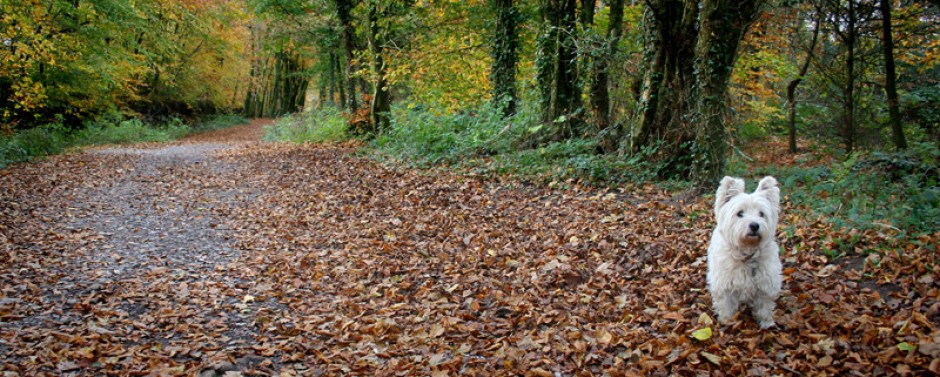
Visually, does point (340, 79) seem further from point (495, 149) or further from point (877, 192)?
point (877, 192)

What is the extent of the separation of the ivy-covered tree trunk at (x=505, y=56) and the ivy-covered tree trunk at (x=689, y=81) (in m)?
4.87

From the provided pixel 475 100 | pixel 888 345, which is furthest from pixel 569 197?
pixel 475 100

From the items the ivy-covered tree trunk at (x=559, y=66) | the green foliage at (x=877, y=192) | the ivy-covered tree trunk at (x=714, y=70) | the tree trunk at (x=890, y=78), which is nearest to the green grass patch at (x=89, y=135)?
the ivy-covered tree trunk at (x=559, y=66)

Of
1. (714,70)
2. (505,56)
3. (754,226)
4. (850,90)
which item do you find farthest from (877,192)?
(505,56)

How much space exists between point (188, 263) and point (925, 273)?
314 inches

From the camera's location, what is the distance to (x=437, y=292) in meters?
5.82

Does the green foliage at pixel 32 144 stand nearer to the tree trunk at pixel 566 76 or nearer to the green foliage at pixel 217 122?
the tree trunk at pixel 566 76

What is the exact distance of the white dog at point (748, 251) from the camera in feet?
13.4

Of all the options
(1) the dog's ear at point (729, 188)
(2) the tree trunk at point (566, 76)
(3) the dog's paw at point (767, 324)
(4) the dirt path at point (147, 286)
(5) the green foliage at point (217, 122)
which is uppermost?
(2) the tree trunk at point (566, 76)

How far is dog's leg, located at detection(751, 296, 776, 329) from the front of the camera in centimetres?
427

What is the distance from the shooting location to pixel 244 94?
4625cm

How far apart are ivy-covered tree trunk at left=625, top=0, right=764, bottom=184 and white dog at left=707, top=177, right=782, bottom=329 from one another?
3611 mm

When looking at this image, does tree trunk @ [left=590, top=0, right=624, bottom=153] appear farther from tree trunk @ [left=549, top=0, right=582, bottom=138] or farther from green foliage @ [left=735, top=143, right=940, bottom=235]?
green foliage @ [left=735, top=143, right=940, bottom=235]

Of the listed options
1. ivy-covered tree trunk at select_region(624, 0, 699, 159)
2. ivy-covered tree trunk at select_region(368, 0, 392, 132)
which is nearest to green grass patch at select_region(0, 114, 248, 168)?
ivy-covered tree trunk at select_region(368, 0, 392, 132)
